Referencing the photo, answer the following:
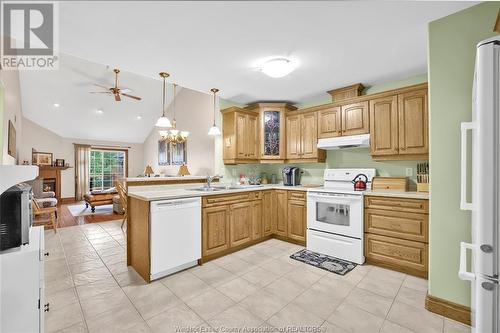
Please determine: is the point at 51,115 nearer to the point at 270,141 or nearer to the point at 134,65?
the point at 134,65

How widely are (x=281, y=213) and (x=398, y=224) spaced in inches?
65.0

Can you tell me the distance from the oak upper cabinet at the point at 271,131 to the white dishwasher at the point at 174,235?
1737mm

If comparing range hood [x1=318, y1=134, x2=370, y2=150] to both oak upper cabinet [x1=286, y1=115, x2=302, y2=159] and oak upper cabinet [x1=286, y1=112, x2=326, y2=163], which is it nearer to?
oak upper cabinet [x1=286, y1=112, x2=326, y2=163]

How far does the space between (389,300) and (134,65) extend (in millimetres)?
3629

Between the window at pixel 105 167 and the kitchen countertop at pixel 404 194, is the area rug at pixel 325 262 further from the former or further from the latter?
the window at pixel 105 167

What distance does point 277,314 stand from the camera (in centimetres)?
187

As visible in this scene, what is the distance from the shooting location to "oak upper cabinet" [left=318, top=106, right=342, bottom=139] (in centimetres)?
341

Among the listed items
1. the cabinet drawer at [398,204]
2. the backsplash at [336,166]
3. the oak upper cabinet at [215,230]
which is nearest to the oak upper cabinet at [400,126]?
the backsplash at [336,166]

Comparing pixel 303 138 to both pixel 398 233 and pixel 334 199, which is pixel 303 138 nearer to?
pixel 334 199

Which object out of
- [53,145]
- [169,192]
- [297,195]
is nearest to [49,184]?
[53,145]

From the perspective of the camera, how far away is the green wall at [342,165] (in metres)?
3.10

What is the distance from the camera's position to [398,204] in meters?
2.57

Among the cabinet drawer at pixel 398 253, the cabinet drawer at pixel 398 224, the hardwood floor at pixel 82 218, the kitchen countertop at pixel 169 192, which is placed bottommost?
the hardwood floor at pixel 82 218

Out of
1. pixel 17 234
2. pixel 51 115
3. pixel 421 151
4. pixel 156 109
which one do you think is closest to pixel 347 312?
pixel 421 151
